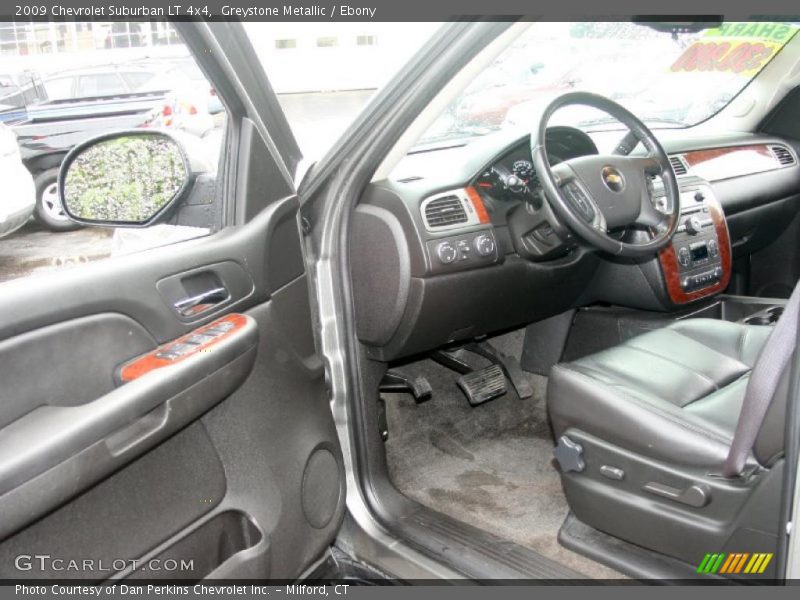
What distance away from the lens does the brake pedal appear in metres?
2.71

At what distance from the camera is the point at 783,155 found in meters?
3.32

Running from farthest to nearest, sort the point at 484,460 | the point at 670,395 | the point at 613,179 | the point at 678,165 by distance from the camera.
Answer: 1. the point at 678,165
2. the point at 484,460
3. the point at 613,179
4. the point at 670,395

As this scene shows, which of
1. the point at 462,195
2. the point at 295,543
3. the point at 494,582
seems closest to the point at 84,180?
the point at 295,543

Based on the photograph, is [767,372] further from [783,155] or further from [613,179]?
[783,155]

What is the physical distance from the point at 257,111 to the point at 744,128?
2.54m

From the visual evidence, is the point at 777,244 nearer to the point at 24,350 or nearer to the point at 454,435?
the point at 454,435

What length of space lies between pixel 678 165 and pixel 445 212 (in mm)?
1251

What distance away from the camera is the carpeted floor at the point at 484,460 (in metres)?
2.25

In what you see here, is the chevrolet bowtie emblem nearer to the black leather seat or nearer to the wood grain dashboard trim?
the black leather seat

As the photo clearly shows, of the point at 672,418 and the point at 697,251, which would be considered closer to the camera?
the point at 672,418

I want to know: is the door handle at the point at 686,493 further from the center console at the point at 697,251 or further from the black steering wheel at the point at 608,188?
the center console at the point at 697,251

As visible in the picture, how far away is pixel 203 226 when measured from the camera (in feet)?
5.56

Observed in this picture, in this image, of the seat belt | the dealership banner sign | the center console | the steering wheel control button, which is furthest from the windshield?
the seat belt

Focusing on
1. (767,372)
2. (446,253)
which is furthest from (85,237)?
(767,372)
